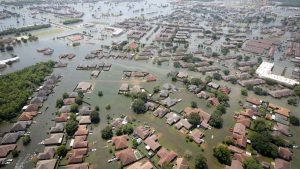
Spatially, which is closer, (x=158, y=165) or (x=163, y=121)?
(x=158, y=165)

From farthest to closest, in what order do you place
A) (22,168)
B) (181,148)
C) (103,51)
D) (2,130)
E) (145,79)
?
(103,51) → (145,79) → (2,130) → (181,148) → (22,168)

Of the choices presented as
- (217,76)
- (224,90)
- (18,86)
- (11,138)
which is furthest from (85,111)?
(217,76)

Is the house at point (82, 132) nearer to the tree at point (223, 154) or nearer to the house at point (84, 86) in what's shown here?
the house at point (84, 86)

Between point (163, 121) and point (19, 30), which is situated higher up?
point (19, 30)

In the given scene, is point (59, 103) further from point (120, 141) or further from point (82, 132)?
point (120, 141)

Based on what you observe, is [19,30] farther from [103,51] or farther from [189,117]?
[189,117]

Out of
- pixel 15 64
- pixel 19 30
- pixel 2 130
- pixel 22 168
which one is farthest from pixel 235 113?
pixel 19 30
